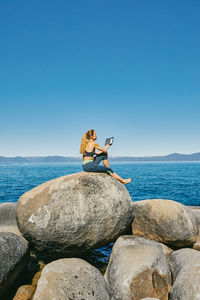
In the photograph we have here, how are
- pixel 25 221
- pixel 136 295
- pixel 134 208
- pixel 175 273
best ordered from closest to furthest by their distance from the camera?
1. pixel 136 295
2. pixel 175 273
3. pixel 25 221
4. pixel 134 208

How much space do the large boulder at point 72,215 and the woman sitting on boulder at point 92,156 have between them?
632 millimetres

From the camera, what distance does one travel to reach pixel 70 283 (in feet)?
16.5

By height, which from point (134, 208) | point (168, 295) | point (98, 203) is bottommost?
point (168, 295)

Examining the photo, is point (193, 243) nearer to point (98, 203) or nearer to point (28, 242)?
point (98, 203)

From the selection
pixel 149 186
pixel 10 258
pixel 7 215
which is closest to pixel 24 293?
pixel 10 258

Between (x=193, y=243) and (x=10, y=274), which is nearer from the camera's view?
(x=10, y=274)

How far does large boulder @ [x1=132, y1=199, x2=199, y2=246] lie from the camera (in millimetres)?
7684

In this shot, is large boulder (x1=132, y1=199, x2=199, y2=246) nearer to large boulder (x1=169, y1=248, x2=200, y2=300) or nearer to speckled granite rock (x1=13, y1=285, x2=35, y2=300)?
large boulder (x1=169, y1=248, x2=200, y2=300)

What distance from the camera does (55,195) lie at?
22.4 feet

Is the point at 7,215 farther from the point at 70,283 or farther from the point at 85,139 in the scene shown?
the point at 70,283

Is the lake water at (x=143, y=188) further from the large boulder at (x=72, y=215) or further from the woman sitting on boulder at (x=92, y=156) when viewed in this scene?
the woman sitting on boulder at (x=92, y=156)

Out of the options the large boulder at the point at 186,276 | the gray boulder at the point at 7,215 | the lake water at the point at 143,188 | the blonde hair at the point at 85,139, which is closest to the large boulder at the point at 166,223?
the large boulder at the point at 186,276

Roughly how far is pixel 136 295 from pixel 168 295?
0.88m

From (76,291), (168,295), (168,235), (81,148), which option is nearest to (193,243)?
(168,235)
